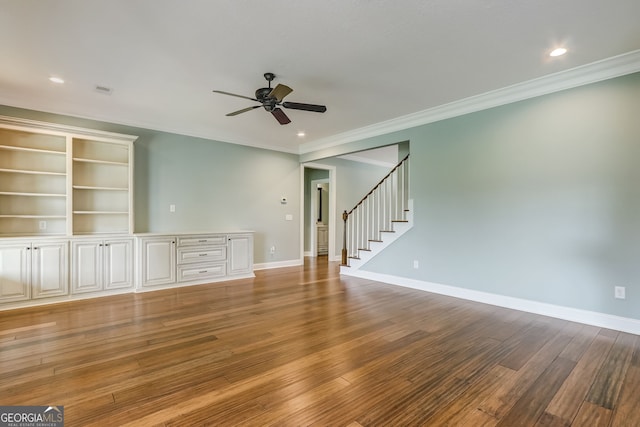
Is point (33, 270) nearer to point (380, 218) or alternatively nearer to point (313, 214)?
point (380, 218)

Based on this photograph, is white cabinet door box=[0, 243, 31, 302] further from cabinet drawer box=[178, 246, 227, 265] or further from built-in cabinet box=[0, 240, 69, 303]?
cabinet drawer box=[178, 246, 227, 265]

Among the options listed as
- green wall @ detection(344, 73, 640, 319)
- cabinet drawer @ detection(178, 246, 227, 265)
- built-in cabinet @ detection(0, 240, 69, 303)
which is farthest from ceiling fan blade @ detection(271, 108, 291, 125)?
built-in cabinet @ detection(0, 240, 69, 303)

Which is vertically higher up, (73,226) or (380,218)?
(380,218)

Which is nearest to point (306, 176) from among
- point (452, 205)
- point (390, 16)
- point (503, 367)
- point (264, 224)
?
point (264, 224)

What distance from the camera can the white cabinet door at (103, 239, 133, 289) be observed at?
14.2ft

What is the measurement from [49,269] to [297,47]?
417 centimetres

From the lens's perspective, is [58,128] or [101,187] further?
[101,187]

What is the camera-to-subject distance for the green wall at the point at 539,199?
3.07m

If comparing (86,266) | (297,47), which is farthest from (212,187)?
(297,47)

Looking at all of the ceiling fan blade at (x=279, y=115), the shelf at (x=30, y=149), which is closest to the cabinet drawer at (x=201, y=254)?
the shelf at (x=30, y=149)

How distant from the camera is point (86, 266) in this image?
4.17m

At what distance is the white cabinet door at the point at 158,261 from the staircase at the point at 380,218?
307 centimetres

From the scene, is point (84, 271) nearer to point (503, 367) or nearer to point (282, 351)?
point (282, 351)

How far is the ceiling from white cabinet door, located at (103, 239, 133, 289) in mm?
2030
